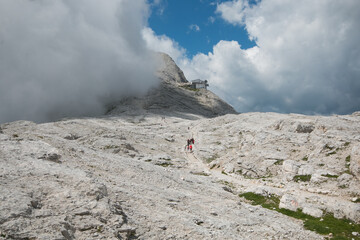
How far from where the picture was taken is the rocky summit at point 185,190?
41.8ft

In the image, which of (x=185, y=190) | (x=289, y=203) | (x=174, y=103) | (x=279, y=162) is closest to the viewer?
(x=289, y=203)

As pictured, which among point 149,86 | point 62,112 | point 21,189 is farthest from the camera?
point 149,86

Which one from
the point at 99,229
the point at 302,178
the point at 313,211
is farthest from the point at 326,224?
the point at 99,229

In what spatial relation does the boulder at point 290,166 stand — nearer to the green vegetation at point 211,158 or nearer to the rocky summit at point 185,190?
the rocky summit at point 185,190

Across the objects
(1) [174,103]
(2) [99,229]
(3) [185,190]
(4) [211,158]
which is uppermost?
(1) [174,103]

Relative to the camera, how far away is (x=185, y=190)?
25297mm

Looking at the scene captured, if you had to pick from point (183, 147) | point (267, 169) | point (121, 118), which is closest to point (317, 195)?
point (267, 169)

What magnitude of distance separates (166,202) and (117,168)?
368 inches

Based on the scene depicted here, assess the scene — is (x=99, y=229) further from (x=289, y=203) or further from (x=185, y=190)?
(x=289, y=203)

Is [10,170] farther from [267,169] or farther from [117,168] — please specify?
[267,169]

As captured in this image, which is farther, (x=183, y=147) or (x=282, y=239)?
(x=183, y=147)

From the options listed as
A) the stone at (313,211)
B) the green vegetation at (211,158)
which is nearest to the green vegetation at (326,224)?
the stone at (313,211)

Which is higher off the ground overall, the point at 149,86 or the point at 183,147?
the point at 149,86

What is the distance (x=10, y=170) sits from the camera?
50.7 ft
